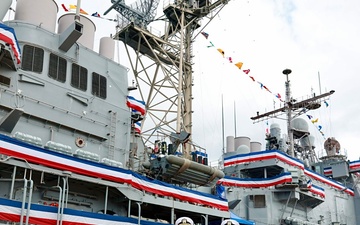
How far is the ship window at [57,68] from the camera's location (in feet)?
46.3

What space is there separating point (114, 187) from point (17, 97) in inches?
177

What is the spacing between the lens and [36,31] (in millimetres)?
14055

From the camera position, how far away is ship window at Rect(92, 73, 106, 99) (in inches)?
609

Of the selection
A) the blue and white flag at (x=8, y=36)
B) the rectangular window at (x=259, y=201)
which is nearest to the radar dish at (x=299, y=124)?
the rectangular window at (x=259, y=201)

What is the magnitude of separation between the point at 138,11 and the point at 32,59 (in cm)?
1217

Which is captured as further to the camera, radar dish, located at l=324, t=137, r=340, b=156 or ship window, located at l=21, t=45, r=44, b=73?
radar dish, located at l=324, t=137, r=340, b=156

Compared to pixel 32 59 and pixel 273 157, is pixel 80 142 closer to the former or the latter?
pixel 32 59

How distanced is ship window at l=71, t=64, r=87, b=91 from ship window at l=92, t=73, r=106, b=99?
45 centimetres

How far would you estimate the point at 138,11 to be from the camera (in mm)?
24656

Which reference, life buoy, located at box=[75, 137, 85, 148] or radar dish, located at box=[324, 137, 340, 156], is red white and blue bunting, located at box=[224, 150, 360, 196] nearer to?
radar dish, located at box=[324, 137, 340, 156]

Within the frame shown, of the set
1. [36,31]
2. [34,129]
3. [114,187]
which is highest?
[36,31]

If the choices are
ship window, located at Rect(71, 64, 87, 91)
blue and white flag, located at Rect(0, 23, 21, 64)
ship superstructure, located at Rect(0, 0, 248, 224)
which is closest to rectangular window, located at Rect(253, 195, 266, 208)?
ship superstructure, located at Rect(0, 0, 248, 224)

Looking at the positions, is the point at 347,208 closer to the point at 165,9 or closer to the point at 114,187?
Result: the point at 165,9

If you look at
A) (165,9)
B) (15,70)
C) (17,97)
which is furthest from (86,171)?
(165,9)
